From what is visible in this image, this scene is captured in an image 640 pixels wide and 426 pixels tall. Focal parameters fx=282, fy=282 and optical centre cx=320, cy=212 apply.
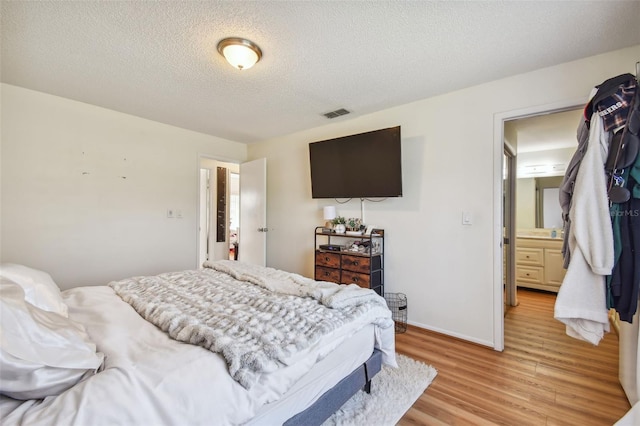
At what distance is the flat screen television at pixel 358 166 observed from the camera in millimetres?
2965

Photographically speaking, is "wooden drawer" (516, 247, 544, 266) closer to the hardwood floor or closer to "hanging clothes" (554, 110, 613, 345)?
the hardwood floor

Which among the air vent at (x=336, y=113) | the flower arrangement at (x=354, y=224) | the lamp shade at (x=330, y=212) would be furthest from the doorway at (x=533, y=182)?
the lamp shade at (x=330, y=212)

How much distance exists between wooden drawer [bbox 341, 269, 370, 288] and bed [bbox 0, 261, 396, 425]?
3.54 ft

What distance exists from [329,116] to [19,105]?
10.1 feet

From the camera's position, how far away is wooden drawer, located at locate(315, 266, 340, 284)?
3217 millimetres

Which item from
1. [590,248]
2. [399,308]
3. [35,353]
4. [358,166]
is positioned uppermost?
[358,166]

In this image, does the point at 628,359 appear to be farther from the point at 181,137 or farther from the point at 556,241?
the point at 181,137

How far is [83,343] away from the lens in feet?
3.33

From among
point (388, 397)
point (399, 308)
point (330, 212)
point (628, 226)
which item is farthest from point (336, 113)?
point (388, 397)

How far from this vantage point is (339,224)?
3451 millimetres

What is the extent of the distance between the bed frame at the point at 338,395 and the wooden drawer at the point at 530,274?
12.5 ft

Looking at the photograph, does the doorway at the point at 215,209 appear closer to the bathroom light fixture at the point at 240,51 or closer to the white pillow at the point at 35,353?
the bathroom light fixture at the point at 240,51

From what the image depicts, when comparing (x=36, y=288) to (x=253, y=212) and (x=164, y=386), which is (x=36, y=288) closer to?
(x=164, y=386)

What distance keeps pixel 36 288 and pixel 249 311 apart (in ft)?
3.46
